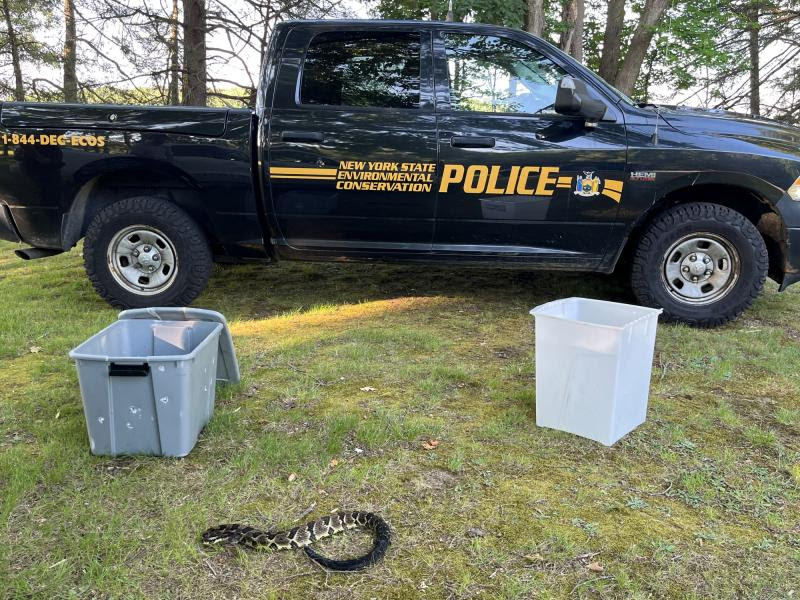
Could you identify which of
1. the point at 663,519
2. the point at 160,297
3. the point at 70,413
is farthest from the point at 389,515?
the point at 160,297

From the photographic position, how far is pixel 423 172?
174 inches

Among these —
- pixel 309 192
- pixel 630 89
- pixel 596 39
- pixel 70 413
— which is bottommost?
pixel 70 413

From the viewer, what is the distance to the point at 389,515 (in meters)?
2.35

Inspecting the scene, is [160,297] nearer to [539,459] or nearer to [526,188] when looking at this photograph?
[526,188]

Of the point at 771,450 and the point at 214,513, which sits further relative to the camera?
the point at 771,450

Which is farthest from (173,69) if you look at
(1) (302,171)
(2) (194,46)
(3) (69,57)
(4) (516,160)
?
(4) (516,160)

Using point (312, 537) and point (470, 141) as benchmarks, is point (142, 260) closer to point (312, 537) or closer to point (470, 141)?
point (470, 141)

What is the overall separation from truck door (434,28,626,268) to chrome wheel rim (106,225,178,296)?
2.01 meters

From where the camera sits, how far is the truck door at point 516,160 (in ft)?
14.3

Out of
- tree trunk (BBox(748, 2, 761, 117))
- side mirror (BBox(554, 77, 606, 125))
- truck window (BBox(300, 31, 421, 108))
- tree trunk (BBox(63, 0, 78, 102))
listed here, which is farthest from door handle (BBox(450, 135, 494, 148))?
tree trunk (BBox(748, 2, 761, 117))

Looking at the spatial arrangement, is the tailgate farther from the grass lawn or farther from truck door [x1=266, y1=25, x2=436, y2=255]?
the grass lawn

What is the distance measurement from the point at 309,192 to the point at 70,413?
214 centimetres

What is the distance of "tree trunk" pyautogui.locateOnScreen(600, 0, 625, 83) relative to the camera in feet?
34.6

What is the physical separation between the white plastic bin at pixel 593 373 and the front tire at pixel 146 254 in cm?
277
